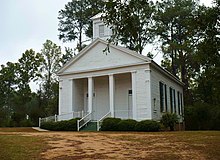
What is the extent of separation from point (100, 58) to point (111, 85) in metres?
2.69

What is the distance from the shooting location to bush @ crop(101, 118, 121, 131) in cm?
2008

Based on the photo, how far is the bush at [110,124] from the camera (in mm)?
20078

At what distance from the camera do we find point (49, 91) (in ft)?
146

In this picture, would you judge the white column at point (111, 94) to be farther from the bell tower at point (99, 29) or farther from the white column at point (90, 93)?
the bell tower at point (99, 29)

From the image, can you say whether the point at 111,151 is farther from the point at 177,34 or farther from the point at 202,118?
the point at 177,34

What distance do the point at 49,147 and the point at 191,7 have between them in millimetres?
31943

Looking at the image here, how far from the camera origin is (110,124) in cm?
2019

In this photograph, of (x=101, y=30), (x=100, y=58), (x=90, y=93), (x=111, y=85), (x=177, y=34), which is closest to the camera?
(x=111, y=85)

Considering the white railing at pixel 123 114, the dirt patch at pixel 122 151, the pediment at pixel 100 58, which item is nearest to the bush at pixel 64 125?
the white railing at pixel 123 114

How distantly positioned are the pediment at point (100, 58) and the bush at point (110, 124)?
494cm

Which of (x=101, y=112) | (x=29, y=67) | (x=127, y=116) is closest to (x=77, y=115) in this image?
(x=101, y=112)

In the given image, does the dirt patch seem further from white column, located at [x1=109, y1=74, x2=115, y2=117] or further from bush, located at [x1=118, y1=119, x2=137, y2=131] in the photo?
white column, located at [x1=109, y1=74, x2=115, y2=117]

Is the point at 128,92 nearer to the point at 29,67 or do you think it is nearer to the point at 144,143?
the point at 144,143

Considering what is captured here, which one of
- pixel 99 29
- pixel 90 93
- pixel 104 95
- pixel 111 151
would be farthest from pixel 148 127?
pixel 99 29
